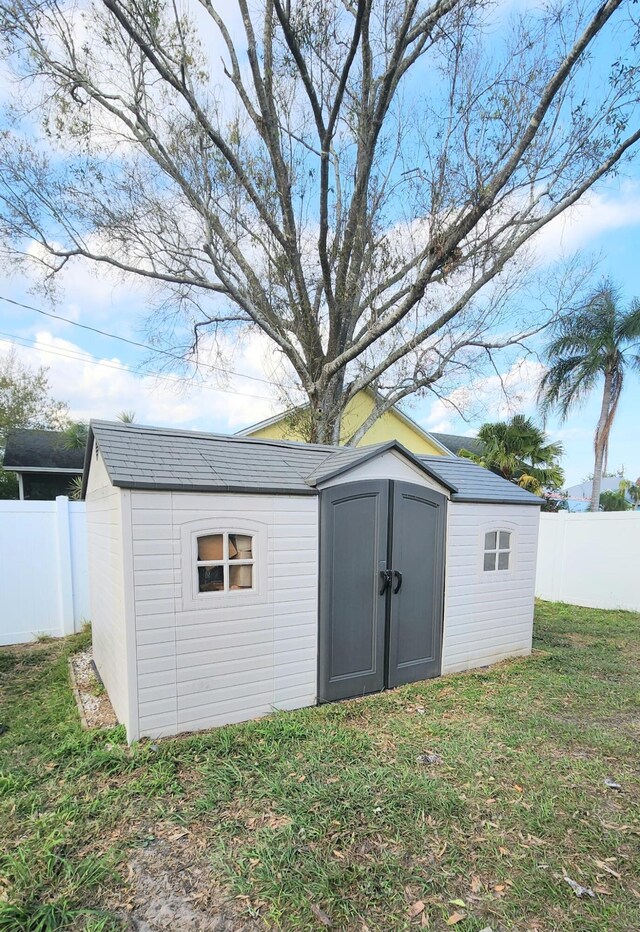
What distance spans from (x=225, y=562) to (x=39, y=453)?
1484 cm

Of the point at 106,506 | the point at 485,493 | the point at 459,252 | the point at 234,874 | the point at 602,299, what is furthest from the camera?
the point at 602,299

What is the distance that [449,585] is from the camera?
5.19 metres

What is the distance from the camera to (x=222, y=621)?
3715mm

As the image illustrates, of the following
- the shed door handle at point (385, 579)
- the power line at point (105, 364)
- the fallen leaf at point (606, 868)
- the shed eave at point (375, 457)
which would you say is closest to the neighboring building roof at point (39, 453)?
the power line at point (105, 364)

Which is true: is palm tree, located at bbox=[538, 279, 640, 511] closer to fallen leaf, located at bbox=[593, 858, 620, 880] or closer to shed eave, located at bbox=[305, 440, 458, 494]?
shed eave, located at bbox=[305, 440, 458, 494]

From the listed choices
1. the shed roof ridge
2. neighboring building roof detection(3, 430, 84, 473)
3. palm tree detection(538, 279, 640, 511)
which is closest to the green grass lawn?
the shed roof ridge

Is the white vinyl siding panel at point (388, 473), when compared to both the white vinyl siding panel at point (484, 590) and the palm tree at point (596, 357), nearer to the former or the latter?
the white vinyl siding panel at point (484, 590)

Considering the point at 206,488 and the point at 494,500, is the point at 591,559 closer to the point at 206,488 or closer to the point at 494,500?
the point at 494,500

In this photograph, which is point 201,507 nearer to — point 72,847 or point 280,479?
point 280,479

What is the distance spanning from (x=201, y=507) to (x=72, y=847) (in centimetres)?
222

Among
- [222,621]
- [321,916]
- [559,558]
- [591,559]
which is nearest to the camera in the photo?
[321,916]

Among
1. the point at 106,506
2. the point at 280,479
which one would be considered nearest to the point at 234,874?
the point at 280,479

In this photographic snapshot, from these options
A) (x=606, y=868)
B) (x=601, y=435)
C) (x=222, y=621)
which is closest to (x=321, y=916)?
(x=606, y=868)

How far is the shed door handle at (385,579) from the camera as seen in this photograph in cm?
457
